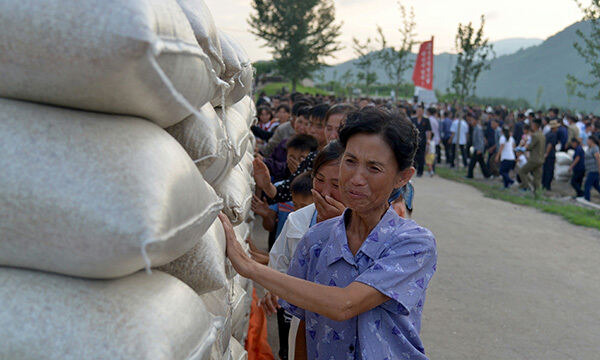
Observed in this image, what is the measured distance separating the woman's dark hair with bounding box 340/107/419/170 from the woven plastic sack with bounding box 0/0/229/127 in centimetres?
71

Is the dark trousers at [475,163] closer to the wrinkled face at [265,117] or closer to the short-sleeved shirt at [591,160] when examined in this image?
the short-sleeved shirt at [591,160]

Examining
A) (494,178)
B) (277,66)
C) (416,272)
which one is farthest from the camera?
(277,66)

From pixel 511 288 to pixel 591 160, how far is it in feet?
22.8

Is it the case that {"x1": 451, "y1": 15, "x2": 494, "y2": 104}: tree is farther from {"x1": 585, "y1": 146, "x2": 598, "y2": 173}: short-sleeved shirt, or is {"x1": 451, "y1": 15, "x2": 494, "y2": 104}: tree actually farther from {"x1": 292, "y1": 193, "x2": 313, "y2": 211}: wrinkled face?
{"x1": 292, "y1": 193, "x2": 313, "y2": 211}: wrinkled face

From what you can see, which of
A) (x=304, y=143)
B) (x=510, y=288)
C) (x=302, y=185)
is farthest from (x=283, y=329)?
(x=510, y=288)

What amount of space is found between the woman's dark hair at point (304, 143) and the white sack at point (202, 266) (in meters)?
2.79

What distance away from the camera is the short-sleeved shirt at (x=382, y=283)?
170cm

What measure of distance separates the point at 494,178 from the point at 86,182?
583 inches

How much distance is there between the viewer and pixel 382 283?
1.67 meters

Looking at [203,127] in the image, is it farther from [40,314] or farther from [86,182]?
[40,314]

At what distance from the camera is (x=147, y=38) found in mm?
1088

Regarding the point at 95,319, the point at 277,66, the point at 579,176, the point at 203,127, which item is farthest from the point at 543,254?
the point at 277,66

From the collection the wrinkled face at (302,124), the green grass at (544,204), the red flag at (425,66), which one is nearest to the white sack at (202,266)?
the wrinkled face at (302,124)

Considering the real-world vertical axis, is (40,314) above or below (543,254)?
above
